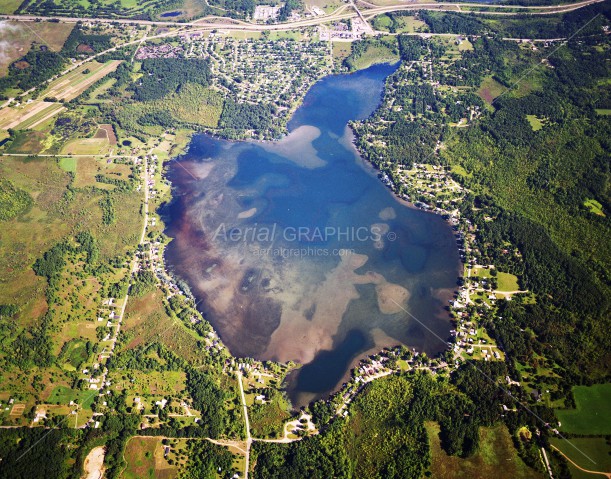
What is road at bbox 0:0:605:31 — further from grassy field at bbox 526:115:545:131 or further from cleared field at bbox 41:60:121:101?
grassy field at bbox 526:115:545:131

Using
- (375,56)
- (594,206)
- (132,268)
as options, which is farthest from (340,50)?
(132,268)

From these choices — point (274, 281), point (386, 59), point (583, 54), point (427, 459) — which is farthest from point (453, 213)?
point (583, 54)

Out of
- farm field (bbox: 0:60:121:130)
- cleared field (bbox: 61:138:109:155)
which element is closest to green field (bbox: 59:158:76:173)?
cleared field (bbox: 61:138:109:155)

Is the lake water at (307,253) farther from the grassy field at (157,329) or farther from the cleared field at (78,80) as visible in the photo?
the cleared field at (78,80)

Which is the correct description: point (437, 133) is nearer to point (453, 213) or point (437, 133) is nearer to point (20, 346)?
point (453, 213)

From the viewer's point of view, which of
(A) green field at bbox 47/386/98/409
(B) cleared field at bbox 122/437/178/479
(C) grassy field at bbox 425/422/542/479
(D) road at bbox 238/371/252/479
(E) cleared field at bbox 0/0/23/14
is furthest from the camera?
(E) cleared field at bbox 0/0/23/14

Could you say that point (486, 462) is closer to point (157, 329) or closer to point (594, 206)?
point (157, 329)
